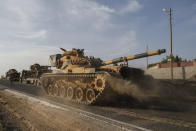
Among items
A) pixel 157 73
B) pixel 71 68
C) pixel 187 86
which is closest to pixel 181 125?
pixel 187 86

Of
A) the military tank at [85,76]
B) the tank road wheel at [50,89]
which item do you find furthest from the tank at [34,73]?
the military tank at [85,76]

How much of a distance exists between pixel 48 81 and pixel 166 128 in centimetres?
1318

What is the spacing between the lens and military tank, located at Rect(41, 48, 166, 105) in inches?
413

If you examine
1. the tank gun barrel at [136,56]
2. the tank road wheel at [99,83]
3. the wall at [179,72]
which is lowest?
the tank road wheel at [99,83]

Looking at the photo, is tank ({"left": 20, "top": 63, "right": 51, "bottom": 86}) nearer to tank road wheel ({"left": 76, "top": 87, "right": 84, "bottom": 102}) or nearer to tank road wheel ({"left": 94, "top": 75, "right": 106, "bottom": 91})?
tank road wheel ({"left": 76, "top": 87, "right": 84, "bottom": 102})

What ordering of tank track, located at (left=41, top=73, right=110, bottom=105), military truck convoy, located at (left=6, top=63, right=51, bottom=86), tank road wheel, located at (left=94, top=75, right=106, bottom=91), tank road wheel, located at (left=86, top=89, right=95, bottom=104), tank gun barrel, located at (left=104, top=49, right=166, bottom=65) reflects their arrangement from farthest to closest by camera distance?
military truck convoy, located at (left=6, top=63, right=51, bottom=86)
tank gun barrel, located at (left=104, top=49, right=166, bottom=65)
tank road wheel, located at (left=86, top=89, right=95, bottom=104)
tank track, located at (left=41, top=73, right=110, bottom=105)
tank road wheel, located at (left=94, top=75, right=106, bottom=91)

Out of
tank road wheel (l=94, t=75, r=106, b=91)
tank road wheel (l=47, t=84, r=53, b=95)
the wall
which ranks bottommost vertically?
tank road wheel (l=47, t=84, r=53, b=95)

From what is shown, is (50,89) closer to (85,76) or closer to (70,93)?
(70,93)

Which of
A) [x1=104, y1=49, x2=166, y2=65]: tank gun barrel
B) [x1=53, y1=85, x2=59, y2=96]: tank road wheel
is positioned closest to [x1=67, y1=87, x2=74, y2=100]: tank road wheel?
[x1=53, y1=85, x2=59, y2=96]: tank road wheel

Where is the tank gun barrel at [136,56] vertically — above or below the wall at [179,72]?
above

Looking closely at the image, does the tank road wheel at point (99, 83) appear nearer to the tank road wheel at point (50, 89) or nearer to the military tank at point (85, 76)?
the military tank at point (85, 76)

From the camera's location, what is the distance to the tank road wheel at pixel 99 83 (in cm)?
1003

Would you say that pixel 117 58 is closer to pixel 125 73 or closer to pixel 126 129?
pixel 125 73

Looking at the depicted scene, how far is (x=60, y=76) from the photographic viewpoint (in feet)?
48.1
